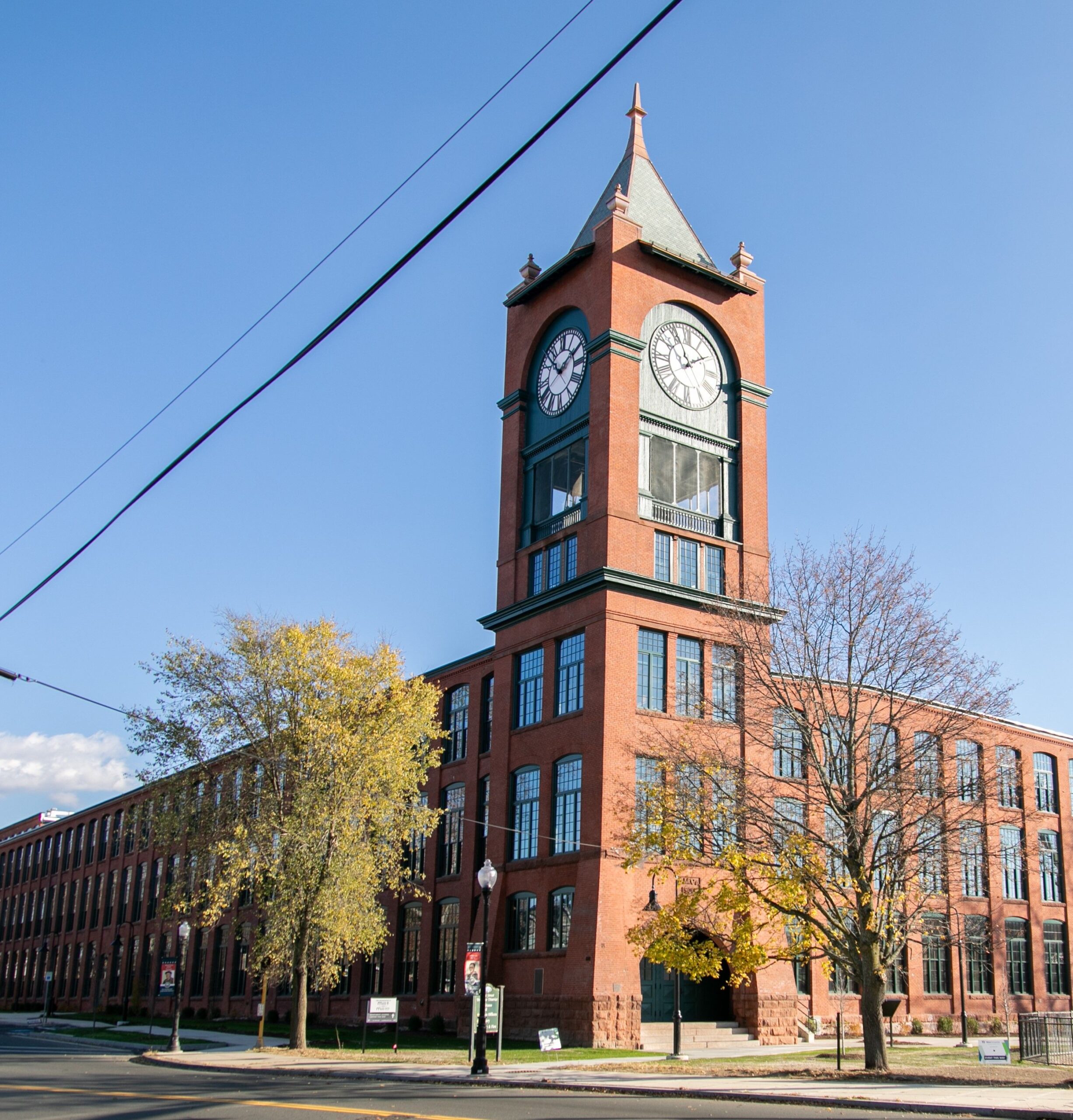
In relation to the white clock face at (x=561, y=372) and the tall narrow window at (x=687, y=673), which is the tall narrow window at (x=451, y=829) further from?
the white clock face at (x=561, y=372)

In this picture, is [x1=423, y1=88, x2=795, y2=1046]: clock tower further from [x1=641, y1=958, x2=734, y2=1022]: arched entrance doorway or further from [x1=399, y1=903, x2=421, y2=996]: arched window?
[x1=399, y1=903, x2=421, y2=996]: arched window

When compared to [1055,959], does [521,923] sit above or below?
above

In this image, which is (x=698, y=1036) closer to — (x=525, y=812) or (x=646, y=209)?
(x=525, y=812)

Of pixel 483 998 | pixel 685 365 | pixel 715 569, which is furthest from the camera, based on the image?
pixel 685 365

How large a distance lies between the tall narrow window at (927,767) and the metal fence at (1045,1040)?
5.79m

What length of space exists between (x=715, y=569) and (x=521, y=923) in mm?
13979

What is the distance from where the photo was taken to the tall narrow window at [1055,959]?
2147 inches

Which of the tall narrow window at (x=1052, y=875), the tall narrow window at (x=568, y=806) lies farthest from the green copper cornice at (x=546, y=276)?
the tall narrow window at (x=1052, y=875)

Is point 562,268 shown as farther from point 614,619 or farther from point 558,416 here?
point 614,619

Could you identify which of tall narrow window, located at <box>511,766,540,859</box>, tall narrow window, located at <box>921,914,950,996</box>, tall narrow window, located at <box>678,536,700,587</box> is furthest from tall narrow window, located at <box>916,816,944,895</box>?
tall narrow window, located at <box>921,914,950,996</box>

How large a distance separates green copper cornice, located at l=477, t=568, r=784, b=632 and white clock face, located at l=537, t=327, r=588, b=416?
7.29 meters

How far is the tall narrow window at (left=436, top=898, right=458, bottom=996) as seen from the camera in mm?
45875

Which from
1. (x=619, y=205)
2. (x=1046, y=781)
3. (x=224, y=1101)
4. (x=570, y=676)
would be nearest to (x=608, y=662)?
(x=570, y=676)

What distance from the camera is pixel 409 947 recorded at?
4941 cm
